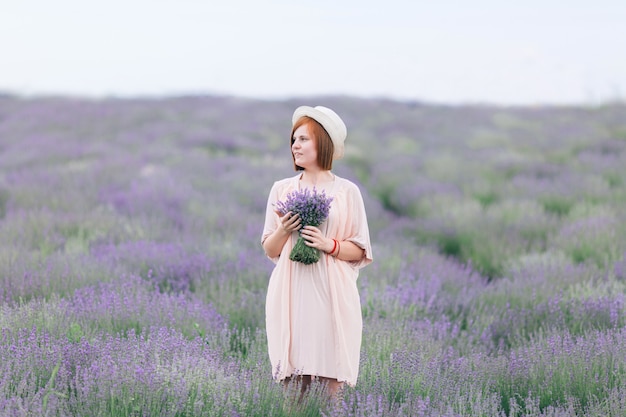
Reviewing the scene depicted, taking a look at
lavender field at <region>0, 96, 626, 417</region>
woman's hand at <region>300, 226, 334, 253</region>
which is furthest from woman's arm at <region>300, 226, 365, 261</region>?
lavender field at <region>0, 96, 626, 417</region>

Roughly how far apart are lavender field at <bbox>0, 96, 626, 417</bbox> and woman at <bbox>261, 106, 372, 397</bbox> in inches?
6.3

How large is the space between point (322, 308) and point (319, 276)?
0.14m

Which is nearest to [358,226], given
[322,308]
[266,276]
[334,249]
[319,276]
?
[334,249]

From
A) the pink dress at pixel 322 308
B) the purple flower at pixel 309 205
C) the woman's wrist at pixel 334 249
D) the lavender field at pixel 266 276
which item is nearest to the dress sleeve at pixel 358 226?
the pink dress at pixel 322 308

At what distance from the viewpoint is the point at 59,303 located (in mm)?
3844

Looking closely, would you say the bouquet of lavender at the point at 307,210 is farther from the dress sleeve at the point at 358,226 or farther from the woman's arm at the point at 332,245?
the dress sleeve at the point at 358,226

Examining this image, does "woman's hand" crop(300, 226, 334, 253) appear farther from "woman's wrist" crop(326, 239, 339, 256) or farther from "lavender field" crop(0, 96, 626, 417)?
"lavender field" crop(0, 96, 626, 417)

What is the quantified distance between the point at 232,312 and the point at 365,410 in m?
1.86

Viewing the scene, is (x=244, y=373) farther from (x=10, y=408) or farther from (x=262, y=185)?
(x=262, y=185)

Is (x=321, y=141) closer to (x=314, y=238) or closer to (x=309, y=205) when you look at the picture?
(x=309, y=205)

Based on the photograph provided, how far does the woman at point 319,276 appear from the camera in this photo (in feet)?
9.34

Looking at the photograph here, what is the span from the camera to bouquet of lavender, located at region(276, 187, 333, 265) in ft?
9.20

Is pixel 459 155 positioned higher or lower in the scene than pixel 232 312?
higher

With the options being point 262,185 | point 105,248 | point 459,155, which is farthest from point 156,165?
point 459,155
